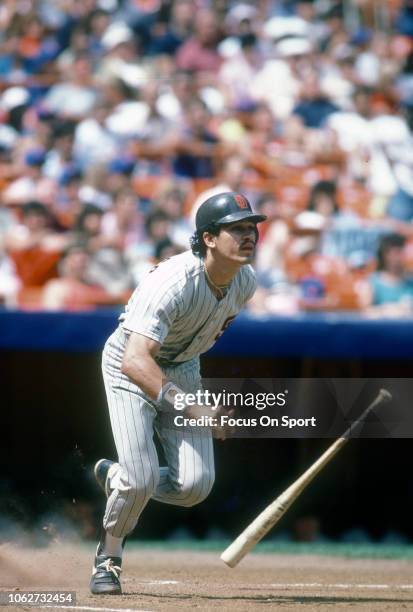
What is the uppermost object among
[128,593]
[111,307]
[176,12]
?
[176,12]

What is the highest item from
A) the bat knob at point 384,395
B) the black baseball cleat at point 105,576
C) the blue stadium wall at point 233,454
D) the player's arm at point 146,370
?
the player's arm at point 146,370

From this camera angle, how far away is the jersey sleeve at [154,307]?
4.06 metres

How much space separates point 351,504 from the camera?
6820 mm

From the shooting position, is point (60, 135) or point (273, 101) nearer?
point (60, 135)

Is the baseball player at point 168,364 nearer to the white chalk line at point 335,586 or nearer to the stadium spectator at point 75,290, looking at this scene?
the white chalk line at point 335,586

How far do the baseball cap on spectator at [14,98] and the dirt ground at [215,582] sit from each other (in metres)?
4.81

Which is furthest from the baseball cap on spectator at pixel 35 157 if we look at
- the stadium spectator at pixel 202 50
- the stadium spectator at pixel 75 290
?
the stadium spectator at pixel 202 50

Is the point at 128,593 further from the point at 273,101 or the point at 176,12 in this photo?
the point at 176,12

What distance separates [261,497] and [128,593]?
89.5 inches

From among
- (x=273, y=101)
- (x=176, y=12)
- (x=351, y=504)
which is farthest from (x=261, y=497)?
(x=176, y=12)

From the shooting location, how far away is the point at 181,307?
421cm

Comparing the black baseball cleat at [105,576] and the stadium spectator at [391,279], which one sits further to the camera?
the stadium spectator at [391,279]

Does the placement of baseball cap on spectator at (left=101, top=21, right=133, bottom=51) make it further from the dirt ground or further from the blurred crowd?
the dirt ground

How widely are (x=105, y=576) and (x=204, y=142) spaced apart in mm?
5417
